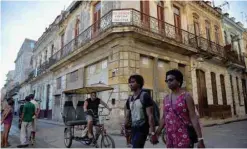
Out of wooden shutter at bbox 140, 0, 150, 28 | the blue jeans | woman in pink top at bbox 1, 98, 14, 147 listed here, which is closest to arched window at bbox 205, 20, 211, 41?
wooden shutter at bbox 140, 0, 150, 28

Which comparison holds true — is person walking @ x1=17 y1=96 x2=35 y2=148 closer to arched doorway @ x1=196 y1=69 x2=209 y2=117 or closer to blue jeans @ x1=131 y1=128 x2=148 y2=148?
blue jeans @ x1=131 y1=128 x2=148 y2=148

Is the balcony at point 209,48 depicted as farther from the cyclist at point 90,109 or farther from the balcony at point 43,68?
the balcony at point 43,68

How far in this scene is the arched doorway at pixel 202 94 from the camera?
14485mm

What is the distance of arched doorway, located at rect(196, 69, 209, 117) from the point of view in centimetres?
1449

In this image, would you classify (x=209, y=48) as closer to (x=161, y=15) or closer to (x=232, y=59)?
(x=232, y=59)

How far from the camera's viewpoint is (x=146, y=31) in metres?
10.7

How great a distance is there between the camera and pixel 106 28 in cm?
1078

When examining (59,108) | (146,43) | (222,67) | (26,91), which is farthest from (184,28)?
(26,91)

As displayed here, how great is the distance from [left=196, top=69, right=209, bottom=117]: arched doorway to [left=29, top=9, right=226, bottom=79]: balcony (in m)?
1.88

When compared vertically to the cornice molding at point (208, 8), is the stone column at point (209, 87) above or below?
below

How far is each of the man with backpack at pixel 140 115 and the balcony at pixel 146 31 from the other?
6.97m

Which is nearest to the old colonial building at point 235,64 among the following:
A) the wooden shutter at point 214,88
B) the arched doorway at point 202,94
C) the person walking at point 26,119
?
the wooden shutter at point 214,88

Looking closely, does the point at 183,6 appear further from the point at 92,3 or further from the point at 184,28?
the point at 92,3

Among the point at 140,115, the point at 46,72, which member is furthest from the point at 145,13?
the point at 46,72
